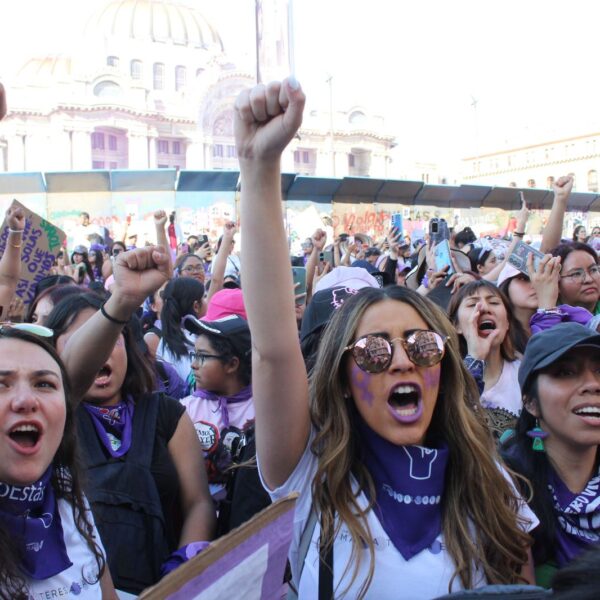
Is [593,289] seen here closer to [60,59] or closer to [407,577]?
[407,577]

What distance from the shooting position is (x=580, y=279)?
417cm

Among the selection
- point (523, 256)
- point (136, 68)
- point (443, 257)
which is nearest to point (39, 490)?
point (523, 256)

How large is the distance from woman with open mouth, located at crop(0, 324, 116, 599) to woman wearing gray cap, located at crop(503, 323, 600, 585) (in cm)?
124

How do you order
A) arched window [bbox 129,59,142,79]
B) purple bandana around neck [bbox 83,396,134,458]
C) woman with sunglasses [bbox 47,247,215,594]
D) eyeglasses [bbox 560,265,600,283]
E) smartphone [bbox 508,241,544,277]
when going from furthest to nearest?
arched window [bbox 129,59,142,79] < eyeglasses [bbox 560,265,600,283] < smartphone [bbox 508,241,544,277] < purple bandana around neck [bbox 83,396,134,458] < woman with sunglasses [bbox 47,247,215,594]

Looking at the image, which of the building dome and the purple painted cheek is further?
the building dome

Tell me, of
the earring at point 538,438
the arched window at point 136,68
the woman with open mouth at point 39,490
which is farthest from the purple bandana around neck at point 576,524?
the arched window at point 136,68

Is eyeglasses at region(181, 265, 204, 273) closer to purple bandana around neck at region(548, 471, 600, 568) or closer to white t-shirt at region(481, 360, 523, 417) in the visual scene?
white t-shirt at region(481, 360, 523, 417)

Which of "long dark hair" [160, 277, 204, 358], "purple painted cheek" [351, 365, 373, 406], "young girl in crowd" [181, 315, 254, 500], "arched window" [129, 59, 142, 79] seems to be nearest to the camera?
"purple painted cheek" [351, 365, 373, 406]

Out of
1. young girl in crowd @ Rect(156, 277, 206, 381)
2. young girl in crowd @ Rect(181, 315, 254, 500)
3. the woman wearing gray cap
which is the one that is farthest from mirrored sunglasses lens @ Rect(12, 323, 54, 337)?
young girl in crowd @ Rect(156, 277, 206, 381)

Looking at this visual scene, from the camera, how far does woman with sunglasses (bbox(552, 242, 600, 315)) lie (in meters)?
4.15

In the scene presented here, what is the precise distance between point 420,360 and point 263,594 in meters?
0.74

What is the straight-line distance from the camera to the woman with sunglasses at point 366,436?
5.42 ft

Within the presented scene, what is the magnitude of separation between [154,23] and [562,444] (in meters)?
82.3

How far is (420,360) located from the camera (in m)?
1.82
